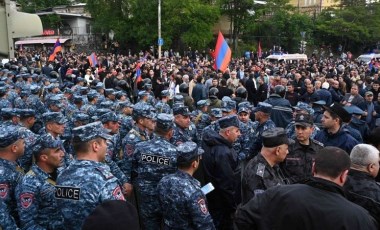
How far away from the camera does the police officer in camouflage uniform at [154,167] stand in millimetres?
5043

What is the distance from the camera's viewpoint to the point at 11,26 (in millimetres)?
3650

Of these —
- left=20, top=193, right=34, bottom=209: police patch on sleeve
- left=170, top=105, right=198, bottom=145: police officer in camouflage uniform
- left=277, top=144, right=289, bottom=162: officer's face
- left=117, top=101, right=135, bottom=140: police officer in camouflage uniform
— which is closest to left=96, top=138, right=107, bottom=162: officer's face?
left=20, top=193, right=34, bottom=209: police patch on sleeve

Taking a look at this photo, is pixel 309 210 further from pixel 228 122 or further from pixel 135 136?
pixel 135 136

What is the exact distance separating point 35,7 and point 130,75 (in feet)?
136

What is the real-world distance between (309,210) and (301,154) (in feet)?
8.96

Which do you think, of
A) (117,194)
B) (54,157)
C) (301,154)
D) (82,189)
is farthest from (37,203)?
(301,154)

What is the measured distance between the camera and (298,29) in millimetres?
45438

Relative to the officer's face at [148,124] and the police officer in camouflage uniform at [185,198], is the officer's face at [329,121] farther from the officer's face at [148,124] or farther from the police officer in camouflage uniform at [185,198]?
the officer's face at [148,124]

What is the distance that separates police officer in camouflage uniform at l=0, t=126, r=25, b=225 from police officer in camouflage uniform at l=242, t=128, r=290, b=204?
2344mm

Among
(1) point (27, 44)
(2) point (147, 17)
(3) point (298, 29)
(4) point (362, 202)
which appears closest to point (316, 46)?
(3) point (298, 29)

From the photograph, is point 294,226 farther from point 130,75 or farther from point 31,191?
point 130,75

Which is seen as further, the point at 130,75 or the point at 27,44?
the point at 27,44

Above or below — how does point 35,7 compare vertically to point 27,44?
above

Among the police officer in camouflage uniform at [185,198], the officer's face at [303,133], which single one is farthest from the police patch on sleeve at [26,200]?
→ the officer's face at [303,133]
